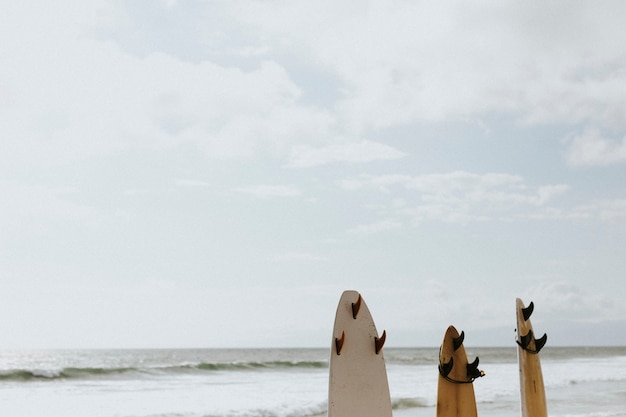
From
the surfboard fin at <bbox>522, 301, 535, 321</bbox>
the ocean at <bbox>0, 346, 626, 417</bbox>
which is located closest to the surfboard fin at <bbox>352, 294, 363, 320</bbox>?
the surfboard fin at <bbox>522, 301, 535, 321</bbox>

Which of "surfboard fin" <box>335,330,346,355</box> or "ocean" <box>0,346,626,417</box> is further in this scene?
"ocean" <box>0,346,626,417</box>

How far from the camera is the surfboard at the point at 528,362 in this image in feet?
17.2

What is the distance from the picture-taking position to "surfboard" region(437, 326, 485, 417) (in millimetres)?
4859

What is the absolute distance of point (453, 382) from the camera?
4.88 m

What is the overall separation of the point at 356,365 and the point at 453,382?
79cm

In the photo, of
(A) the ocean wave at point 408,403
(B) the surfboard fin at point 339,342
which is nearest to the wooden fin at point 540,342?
(B) the surfboard fin at point 339,342

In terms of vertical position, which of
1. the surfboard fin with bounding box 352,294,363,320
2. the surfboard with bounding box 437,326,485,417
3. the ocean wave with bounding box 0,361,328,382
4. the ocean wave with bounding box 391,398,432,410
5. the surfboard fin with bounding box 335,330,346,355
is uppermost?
the surfboard fin with bounding box 352,294,363,320

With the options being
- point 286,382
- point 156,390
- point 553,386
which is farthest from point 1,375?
point 553,386

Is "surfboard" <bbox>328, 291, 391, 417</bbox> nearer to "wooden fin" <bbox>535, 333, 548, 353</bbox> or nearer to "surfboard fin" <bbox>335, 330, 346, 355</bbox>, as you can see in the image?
"surfboard fin" <bbox>335, 330, 346, 355</bbox>

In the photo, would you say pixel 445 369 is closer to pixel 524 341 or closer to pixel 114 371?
pixel 524 341

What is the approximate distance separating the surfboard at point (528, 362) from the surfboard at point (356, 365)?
1.25 meters

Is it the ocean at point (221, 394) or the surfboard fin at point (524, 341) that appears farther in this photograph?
the ocean at point (221, 394)

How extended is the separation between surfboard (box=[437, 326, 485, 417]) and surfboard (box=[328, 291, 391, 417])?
0.45m

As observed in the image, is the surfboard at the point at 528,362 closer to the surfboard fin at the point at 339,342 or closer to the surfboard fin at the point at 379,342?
the surfboard fin at the point at 379,342
